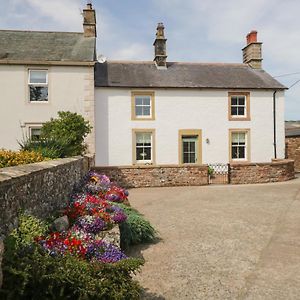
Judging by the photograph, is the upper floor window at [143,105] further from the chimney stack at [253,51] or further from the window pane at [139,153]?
the chimney stack at [253,51]

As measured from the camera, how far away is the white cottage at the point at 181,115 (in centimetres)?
1981

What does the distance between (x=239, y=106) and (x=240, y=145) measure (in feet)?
8.71

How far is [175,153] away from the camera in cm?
2053

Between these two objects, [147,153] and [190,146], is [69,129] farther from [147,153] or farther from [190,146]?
A: [190,146]

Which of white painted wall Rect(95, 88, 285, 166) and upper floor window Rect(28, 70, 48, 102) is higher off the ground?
upper floor window Rect(28, 70, 48, 102)

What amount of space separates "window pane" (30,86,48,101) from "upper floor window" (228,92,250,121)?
39.0ft

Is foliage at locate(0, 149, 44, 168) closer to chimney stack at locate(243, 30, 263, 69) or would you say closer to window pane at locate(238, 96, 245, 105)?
window pane at locate(238, 96, 245, 105)

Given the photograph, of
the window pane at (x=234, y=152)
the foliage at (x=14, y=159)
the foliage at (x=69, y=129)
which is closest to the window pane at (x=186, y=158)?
the window pane at (x=234, y=152)

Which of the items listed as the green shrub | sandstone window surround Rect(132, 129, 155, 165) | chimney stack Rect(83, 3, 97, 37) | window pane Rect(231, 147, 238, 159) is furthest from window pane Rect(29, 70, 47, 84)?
the green shrub

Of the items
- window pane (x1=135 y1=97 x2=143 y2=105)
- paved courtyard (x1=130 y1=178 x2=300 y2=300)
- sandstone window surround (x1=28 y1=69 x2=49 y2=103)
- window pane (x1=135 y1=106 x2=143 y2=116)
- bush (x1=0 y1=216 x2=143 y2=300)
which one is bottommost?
paved courtyard (x1=130 y1=178 x2=300 y2=300)

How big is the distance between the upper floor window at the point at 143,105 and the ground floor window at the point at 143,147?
100cm

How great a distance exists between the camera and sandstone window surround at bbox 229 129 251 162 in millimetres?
21203

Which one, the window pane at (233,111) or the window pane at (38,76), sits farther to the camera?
the window pane at (233,111)

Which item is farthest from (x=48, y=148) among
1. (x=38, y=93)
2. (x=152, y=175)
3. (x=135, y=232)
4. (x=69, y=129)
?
(x=38, y=93)
